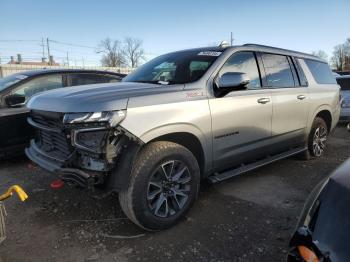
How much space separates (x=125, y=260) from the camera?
2811mm

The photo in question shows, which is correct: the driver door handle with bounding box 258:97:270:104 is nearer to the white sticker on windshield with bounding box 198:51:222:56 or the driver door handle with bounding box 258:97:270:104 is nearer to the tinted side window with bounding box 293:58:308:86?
the white sticker on windshield with bounding box 198:51:222:56

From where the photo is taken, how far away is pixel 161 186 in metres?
3.23

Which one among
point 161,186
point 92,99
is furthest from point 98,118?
point 161,186

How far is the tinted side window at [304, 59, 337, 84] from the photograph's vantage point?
5484 millimetres

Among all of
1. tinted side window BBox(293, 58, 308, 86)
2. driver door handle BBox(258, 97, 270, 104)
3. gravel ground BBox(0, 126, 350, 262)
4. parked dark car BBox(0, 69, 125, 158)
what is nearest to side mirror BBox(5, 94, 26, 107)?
parked dark car BBox(0, 69, 125, 158)

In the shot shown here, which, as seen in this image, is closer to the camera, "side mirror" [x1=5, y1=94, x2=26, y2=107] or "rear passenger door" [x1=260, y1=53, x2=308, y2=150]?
"rear passenger door" [x1=260, y1=53, x2=308, y2=150]

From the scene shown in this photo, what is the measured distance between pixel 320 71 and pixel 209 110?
3.30 metres

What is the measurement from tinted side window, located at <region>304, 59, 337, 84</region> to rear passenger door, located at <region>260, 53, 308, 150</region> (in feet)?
1.47

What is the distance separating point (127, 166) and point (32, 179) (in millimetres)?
2537

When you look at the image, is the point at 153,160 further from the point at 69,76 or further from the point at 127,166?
the point at 69,76

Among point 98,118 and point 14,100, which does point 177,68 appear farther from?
point 14,100

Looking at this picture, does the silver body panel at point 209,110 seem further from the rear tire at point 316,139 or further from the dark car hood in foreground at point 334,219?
the dark car hood in foreground at point 334,219

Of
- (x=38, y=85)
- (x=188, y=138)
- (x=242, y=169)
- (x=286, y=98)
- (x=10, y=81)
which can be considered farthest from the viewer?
(x=38, y=85)

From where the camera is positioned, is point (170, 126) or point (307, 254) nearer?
point (307, 254)
